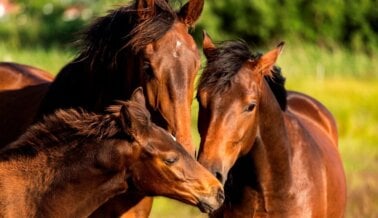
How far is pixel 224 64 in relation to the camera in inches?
316

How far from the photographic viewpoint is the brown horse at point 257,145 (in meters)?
7.88

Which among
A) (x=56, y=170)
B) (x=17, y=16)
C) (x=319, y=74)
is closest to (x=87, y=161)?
(x=56, y=170)

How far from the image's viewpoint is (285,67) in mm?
25297

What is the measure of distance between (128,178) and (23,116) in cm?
207

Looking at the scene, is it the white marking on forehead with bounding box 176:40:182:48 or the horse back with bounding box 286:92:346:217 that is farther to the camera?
the horse back with bounding box 286:92:346:217

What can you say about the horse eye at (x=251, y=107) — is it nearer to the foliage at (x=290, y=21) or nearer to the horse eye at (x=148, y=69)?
the horse eye at (x=148, y=69)

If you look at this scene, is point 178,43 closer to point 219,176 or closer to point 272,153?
point 219,176

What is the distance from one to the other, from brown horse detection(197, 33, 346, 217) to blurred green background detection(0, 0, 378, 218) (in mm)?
705

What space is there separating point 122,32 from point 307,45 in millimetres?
25398

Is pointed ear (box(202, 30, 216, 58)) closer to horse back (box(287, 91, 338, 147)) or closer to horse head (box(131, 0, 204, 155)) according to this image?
horse head (box(131, 0, 204, 155))

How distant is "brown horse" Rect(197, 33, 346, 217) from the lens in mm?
7883

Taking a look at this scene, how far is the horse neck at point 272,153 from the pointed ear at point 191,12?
762mm

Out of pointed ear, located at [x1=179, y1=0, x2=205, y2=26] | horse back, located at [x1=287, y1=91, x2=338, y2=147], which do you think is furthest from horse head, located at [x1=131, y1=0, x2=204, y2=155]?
horse back, located at [x1=287, y1=91, x2=338, y2=147]

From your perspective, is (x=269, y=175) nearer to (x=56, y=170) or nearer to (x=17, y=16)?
(x=56, y=170)
